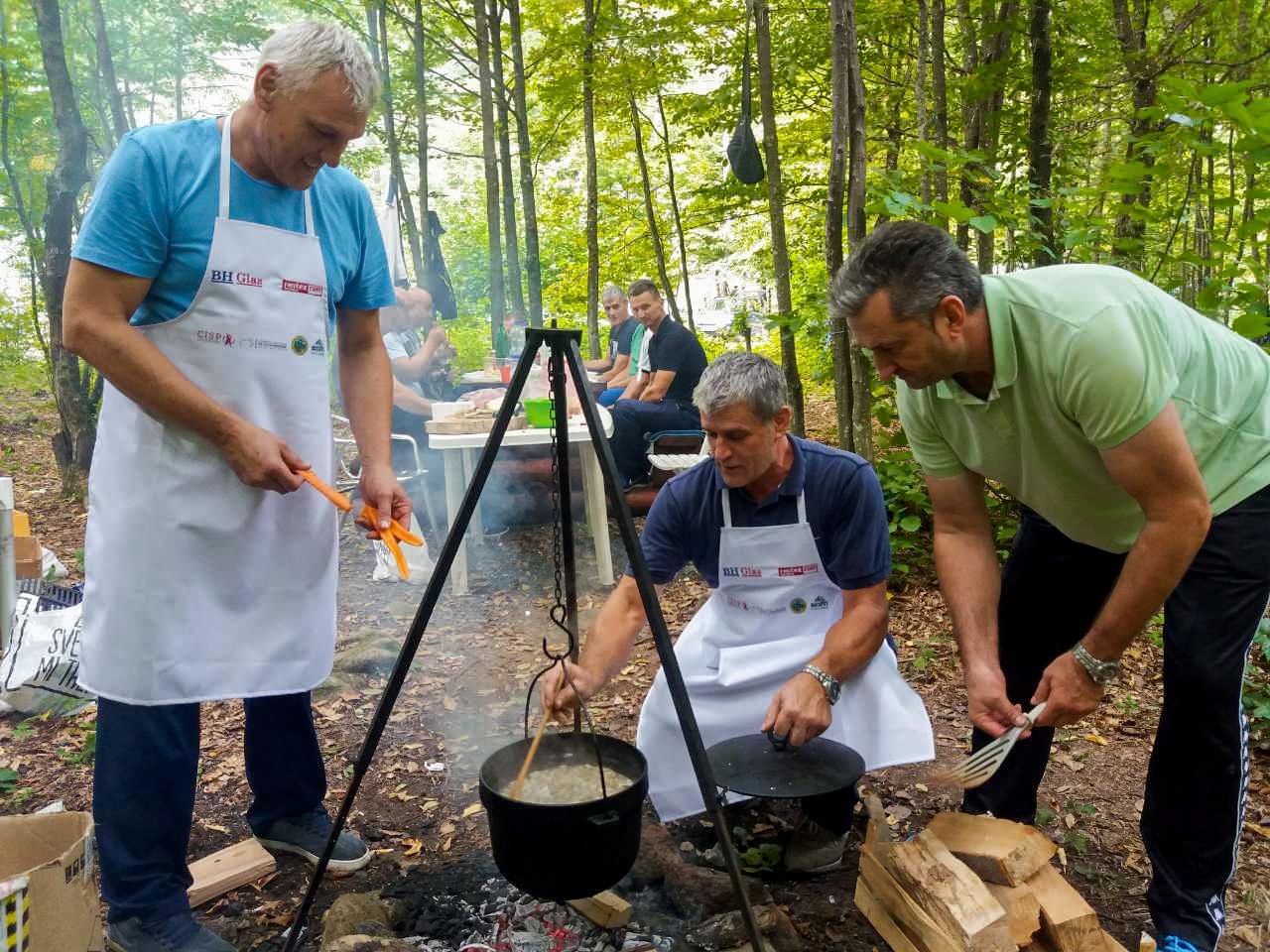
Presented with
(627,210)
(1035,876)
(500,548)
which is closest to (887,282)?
(1035,876)

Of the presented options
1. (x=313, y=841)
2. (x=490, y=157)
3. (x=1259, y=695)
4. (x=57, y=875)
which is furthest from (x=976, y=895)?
(x=490, y=157)

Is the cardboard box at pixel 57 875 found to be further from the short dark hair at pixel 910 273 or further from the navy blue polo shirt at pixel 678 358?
the navy blue polo shirt at pixel 678 358

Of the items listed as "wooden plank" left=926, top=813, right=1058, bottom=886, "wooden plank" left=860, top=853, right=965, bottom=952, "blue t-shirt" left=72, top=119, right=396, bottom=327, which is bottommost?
"wooden plank" left=860, top=853, right=965, bottom=952

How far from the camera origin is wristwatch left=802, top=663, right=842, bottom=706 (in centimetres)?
253

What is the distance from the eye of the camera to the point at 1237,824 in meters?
2.12

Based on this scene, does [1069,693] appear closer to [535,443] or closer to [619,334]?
[535,443]

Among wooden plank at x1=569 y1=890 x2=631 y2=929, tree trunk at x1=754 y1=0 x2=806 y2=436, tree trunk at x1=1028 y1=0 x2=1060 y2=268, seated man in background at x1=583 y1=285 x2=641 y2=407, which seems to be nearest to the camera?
wooden plank at x1=569 y1=890 x2=631 y2=929

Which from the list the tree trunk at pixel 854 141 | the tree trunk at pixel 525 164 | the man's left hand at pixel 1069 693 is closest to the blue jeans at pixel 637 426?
the tree trunk at pixel 854 141

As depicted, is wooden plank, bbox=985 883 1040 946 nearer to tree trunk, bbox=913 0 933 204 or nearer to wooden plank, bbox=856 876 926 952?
wooden plank, bbox=856 876 926 952

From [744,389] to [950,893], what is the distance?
138 centimetres

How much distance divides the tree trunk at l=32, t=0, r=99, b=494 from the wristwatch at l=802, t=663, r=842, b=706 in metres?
6.37

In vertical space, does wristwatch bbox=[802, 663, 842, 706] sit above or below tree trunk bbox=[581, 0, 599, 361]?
below

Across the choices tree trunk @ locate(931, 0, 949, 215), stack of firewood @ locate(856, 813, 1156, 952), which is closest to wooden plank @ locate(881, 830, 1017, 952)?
stack of firewood @ locate(856, 813, 1156, 952)

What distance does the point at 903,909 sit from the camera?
216 cm
